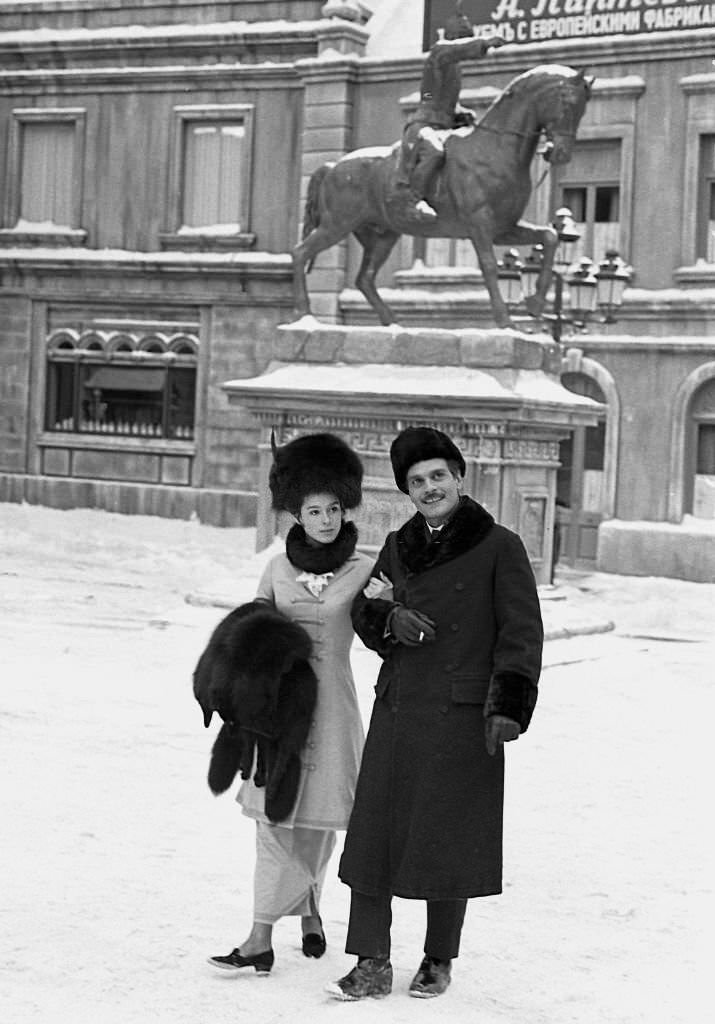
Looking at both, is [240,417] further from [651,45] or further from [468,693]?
[468,693]

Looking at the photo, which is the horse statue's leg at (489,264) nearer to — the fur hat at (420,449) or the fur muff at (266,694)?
the fur hat at (420,449)

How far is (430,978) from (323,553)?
50.5 inches

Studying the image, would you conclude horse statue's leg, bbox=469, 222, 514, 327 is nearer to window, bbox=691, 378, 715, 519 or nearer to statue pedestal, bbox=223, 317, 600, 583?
statue pedestal, bbox=223, 317, 600, 583

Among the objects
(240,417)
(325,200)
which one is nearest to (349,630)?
(325,200)

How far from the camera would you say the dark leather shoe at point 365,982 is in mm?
4629

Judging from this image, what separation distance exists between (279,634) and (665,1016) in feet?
4.96

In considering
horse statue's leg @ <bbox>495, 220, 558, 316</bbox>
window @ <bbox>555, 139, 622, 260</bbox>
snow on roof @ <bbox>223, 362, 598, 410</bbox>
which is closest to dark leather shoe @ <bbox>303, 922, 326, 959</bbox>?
snow on roof @ <bbox>223, 362, 598, 410</bbox>

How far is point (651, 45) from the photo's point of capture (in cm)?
2088

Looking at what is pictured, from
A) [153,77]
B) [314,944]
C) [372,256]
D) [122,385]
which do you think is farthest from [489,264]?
[153,77]

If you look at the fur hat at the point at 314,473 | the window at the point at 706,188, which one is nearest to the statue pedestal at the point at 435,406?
the window at the point at 706,188

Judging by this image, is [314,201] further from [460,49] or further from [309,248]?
[460,49]

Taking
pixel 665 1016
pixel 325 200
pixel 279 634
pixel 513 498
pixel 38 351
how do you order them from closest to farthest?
pixel 665 1016
pixel 279 634
pixel 513 498
pixel 325 200
pixel 38 351

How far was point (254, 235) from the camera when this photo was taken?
24.1 m

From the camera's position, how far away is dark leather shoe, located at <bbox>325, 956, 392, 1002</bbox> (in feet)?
15.2
